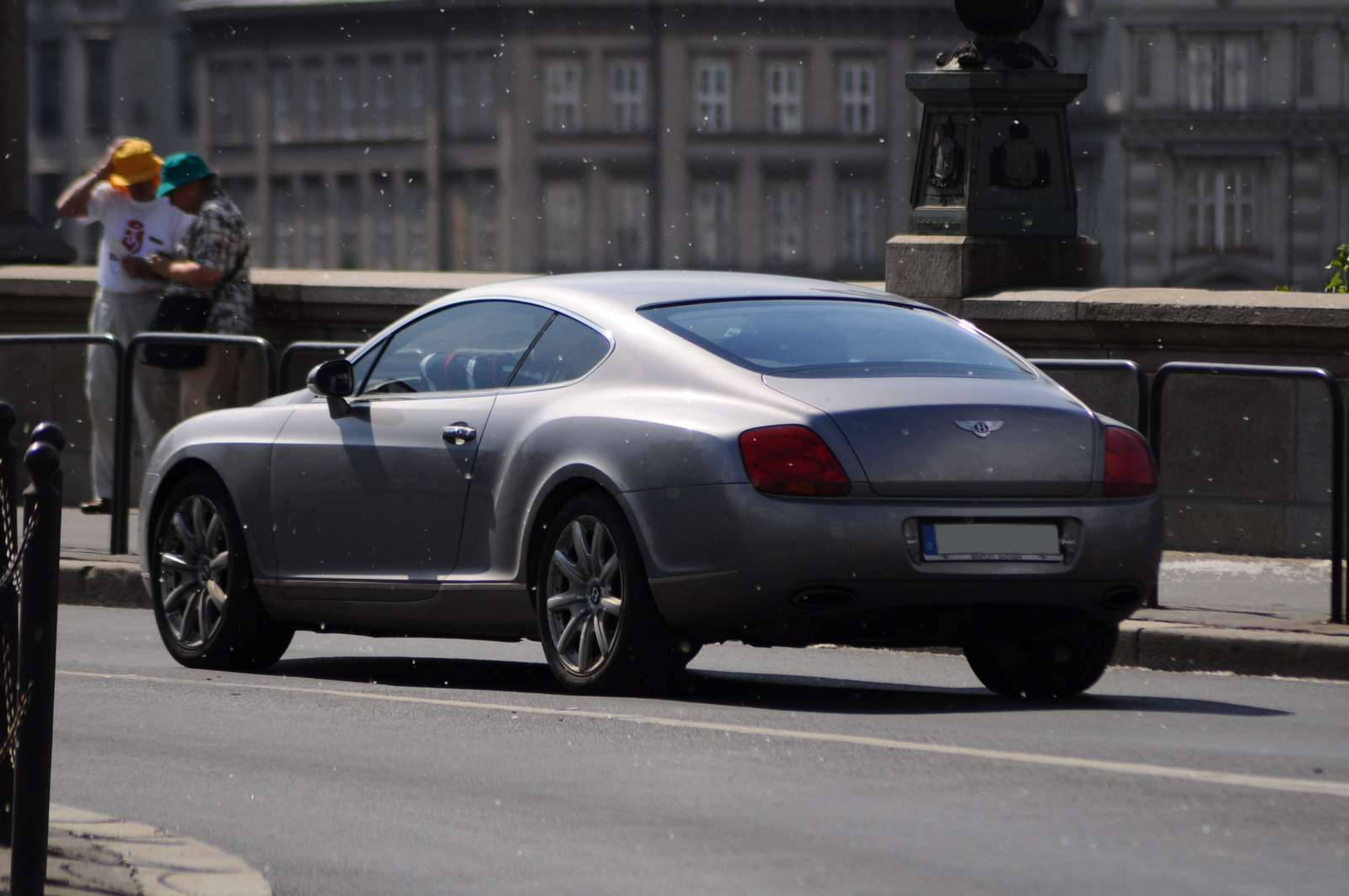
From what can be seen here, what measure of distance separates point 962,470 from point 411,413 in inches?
83.8

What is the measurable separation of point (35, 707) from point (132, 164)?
946cm

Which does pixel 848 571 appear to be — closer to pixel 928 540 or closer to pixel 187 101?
pixel 928 540

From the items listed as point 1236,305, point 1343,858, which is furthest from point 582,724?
point 1236,305

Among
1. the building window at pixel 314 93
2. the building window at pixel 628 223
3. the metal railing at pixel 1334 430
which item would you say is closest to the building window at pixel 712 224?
the building window at pixel 628 223

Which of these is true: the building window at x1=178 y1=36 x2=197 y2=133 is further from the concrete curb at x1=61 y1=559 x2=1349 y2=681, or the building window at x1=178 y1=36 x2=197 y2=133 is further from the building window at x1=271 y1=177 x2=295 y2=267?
the concrete curb at x1=61 y1=559 x2=1349 y2=681

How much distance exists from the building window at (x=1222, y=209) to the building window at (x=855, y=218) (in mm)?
12256

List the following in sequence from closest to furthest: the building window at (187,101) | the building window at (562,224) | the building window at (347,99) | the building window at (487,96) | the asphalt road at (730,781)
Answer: the asphalt road at (730,781) < the building window at (487,96) < the building window at (562,224) < the building window at (347,99) < the building window at (187,101)

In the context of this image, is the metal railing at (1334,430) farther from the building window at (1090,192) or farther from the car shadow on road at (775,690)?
the building window at (1090,192)

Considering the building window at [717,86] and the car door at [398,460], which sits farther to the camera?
the building window at [717,86]

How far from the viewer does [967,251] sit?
42.5 ft

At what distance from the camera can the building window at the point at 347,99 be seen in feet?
302

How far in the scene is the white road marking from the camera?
20.2ft

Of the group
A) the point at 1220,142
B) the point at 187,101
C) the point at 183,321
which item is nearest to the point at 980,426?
the point at 183,321

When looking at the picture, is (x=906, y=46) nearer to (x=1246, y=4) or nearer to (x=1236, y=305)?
(x=1246, y=4)
